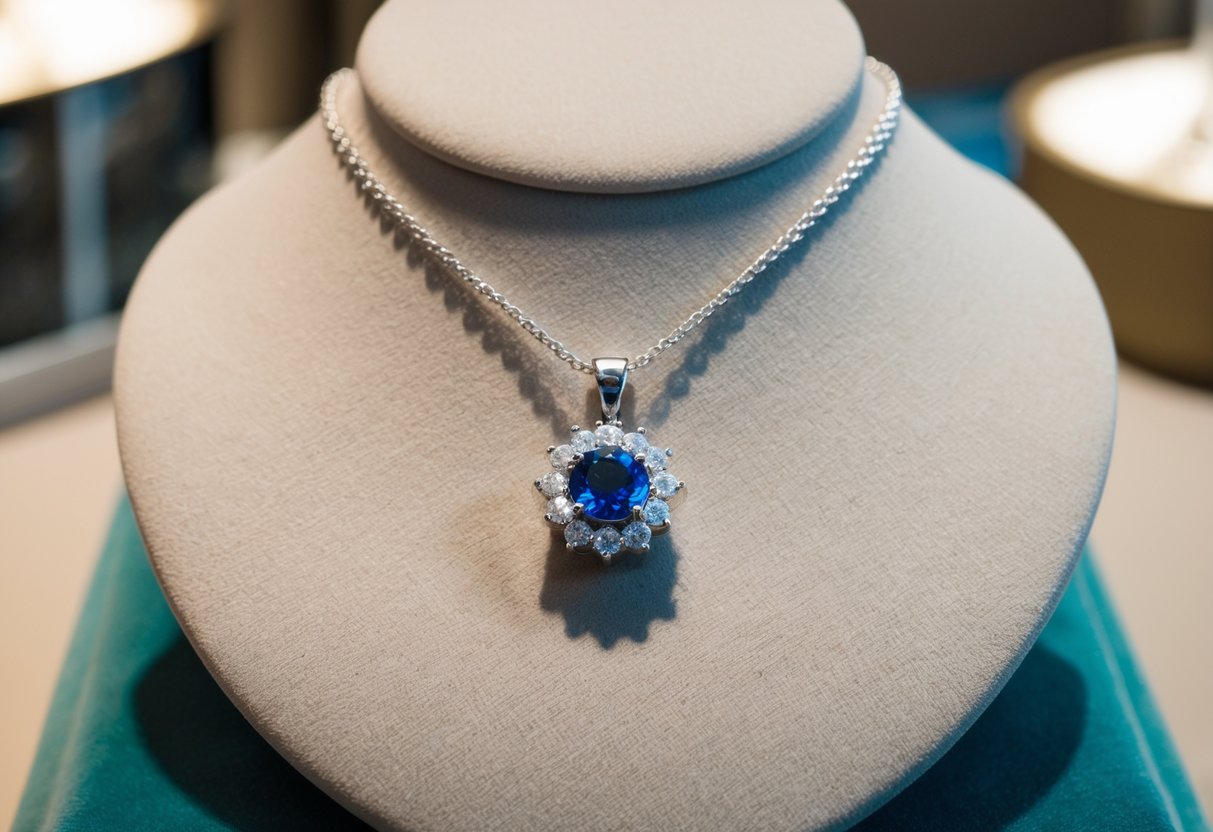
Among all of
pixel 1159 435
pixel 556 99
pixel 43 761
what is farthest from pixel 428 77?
pixel 1159 435

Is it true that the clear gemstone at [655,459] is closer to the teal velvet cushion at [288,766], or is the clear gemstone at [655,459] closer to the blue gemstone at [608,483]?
the blue gemstone at [608,483]

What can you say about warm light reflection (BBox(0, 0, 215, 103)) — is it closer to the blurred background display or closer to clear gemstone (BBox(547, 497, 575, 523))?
the blurred background display

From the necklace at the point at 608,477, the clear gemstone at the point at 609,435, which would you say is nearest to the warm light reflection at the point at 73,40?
the necklace at the point at 608,477

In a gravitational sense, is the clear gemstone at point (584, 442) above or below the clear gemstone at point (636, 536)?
above

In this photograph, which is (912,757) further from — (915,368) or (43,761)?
(43,761)

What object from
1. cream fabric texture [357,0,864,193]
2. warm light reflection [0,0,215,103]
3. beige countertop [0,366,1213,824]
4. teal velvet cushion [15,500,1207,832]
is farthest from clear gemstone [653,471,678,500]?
warm light reflection [0,0,215,103]
